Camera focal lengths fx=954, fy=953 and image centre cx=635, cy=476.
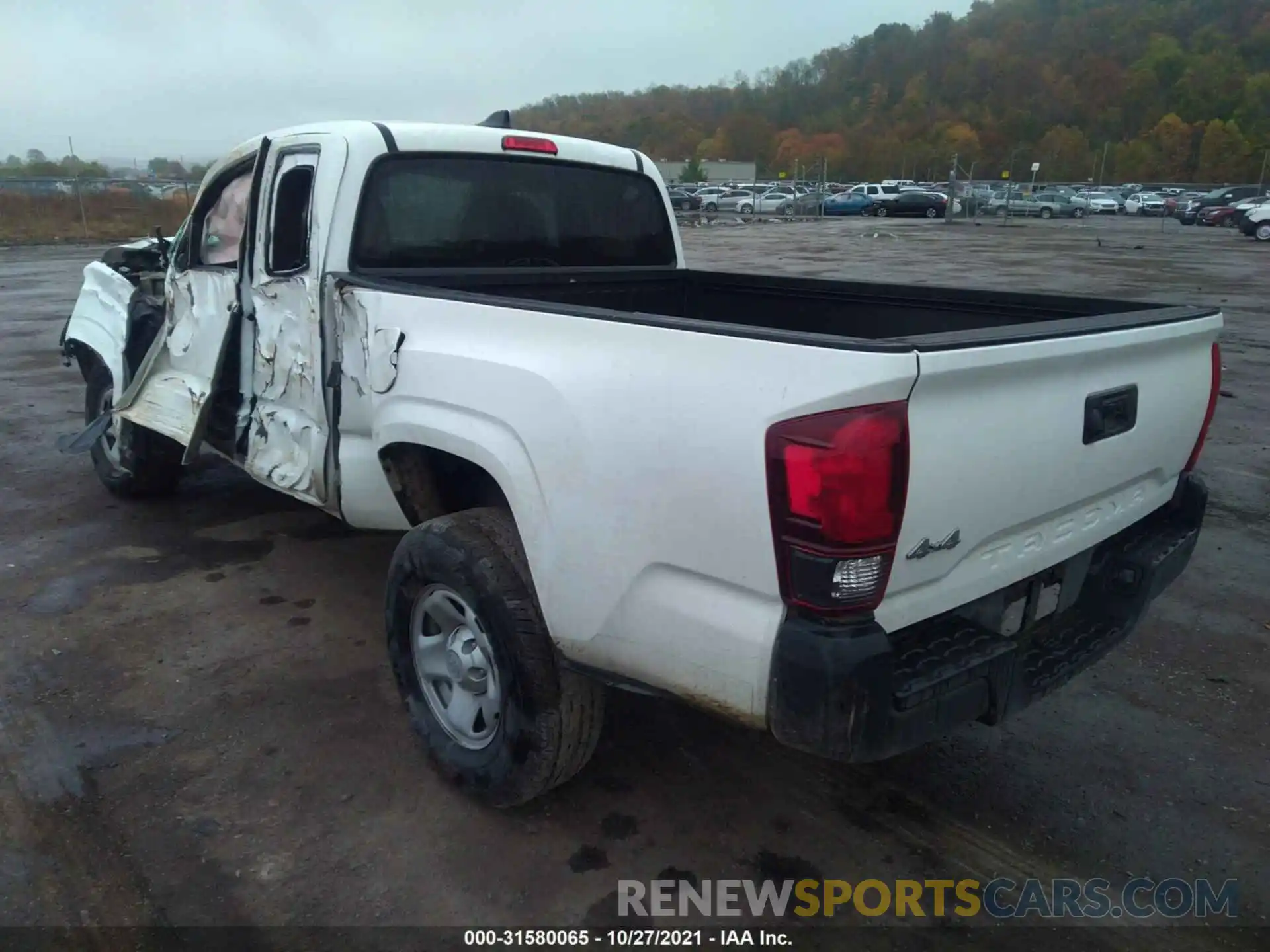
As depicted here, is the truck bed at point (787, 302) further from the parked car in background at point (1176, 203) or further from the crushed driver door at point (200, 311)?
the parked car in background at point (1176, 203)

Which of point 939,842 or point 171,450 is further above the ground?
point 171,450

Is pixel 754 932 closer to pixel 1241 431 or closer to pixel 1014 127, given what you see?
pixel 1241 431

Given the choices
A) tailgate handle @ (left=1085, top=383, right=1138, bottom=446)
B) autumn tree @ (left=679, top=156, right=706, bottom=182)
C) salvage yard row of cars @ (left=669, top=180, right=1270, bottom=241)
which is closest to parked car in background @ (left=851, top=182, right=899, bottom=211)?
salvage yard row of cars @ (left=669, top=180, right=1270, bottom=241)

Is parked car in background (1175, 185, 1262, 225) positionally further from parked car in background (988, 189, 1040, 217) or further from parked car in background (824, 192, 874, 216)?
parked car in background (824, 192, 874, 216)

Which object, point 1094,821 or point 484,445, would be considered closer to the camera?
point 484,445

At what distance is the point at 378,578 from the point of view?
461 cm

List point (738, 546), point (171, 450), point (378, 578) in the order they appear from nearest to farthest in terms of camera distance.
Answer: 1. point (738, 546)
2. point (378, 578)
3. point (171, 450)

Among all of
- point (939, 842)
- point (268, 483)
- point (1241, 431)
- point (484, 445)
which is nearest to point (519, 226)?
point (268, 483)

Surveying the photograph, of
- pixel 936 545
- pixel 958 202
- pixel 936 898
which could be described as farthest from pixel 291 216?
pixel 958 202

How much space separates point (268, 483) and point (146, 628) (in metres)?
0.84

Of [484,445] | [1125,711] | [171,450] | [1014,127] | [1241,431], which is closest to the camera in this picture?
[484,445]

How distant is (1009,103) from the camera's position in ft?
414

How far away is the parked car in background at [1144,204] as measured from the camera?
5350 cm

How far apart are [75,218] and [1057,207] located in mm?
45488
